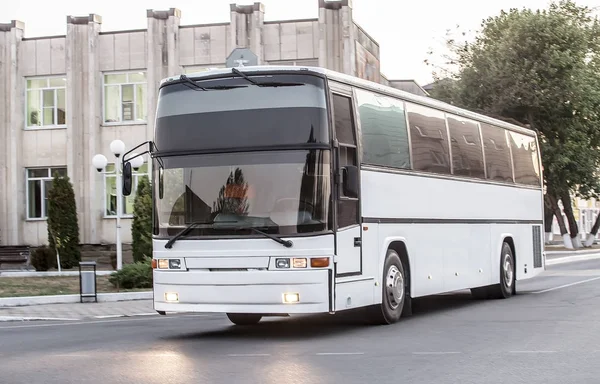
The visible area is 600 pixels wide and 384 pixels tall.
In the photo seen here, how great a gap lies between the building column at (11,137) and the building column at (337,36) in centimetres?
1182

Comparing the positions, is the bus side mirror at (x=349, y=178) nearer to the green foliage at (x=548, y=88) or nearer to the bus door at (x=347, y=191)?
the bus door at (x=347, y=191)

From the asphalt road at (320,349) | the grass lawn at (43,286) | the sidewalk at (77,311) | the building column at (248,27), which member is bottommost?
the sidewalk at (77,311)

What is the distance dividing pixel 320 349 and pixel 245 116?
321 centimetres

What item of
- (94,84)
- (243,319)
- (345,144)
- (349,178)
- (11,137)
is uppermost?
(94,84)

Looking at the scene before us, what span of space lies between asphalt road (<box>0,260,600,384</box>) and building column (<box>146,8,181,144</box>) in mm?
22381

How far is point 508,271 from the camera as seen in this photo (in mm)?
21328

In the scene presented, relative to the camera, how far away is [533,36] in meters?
46.2

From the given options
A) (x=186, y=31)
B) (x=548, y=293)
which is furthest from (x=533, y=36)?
(x=548, y=293)

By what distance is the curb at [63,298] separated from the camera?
22297mm

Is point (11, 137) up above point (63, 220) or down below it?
above

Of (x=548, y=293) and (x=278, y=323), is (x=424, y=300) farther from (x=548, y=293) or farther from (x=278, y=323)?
(x=278, y=323)

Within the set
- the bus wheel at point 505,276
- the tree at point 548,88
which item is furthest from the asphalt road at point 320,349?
the tree at point 548,88

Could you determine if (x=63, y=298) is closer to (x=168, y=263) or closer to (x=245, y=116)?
(x=168, y=263)

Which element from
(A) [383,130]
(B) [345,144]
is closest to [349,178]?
(B) [345,144]
